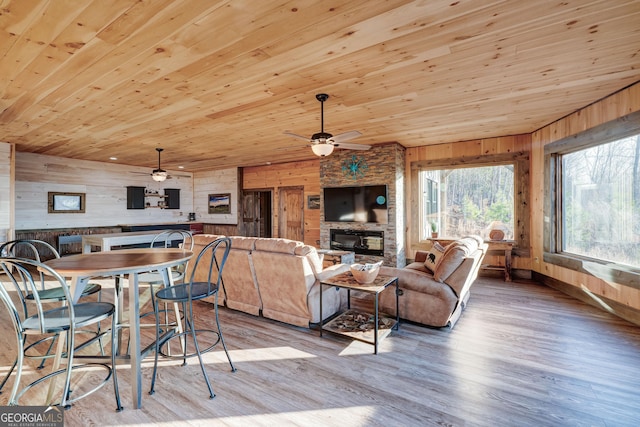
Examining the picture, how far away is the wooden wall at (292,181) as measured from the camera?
812cm

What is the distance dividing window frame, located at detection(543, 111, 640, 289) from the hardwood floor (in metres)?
0.69

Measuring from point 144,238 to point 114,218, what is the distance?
3.42 m

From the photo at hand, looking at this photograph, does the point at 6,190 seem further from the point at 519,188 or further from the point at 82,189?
the point at 519,188

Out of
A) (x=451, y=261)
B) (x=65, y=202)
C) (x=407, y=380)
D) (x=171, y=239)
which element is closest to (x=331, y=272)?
(x=451, y=261)

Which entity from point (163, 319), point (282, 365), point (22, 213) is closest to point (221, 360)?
point (282, 365)

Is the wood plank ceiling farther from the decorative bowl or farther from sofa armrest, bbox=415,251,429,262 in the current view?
sofa armrest, bbox=415,251,429,262

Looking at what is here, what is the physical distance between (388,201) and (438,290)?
3313mm

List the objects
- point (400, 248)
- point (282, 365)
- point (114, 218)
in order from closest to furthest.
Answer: point (282, 365) < point (400, 248) < point (114, 218)

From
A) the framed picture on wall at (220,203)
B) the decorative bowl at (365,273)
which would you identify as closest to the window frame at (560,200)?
the decorative bowl at (365,273)

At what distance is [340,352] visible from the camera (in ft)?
9.32

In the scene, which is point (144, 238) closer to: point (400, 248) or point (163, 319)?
point (163, 319)

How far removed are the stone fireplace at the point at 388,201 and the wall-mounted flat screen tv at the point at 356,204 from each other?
0.09 meters

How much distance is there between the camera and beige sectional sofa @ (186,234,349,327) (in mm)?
3236

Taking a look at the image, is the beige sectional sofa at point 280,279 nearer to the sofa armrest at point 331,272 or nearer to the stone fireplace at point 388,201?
the sofa armrest at point 331,272
